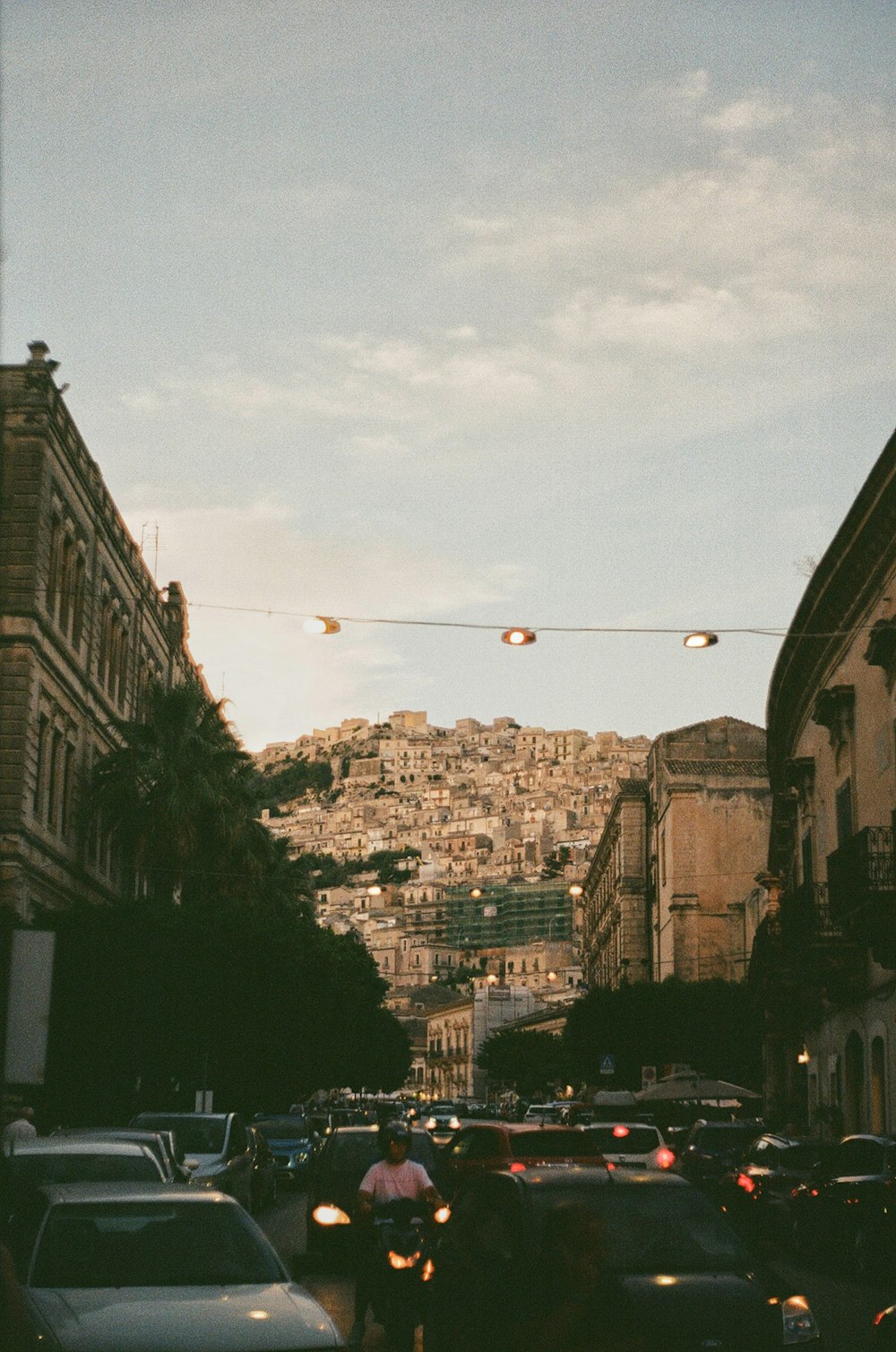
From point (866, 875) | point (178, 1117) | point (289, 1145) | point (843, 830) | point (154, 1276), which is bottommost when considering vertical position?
point (289, 1145)

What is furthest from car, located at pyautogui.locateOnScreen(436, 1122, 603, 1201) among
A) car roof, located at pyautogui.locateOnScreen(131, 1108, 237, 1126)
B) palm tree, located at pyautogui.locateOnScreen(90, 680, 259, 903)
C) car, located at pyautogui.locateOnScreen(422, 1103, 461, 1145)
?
palm tree, located at pyautogui.locateOnScreen(90, 680, 259, 903)

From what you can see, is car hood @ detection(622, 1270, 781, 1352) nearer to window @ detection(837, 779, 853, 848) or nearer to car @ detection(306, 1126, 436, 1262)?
car @ detection(306, 1126, 436, 1262)

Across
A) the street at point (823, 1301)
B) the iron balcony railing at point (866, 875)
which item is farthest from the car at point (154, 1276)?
the iron balcony railing at point (866, 875)

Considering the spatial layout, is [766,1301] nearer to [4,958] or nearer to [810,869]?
[4,958]

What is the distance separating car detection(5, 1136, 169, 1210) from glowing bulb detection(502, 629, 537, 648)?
12187 millimetres

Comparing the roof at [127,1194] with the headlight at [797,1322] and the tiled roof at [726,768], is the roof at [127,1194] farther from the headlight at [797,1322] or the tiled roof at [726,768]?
the tiled roof at [726,768]

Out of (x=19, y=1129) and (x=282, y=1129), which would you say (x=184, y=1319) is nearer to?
(x=19, y=1129)

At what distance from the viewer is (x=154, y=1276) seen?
9.01 metres

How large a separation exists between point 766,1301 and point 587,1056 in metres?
63.1

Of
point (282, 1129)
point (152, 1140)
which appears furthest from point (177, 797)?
point (152, 1140)

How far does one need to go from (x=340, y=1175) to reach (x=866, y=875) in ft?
40.8

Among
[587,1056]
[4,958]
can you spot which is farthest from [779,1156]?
[587,1056]

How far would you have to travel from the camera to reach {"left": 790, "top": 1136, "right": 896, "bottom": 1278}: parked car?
17.4 meters

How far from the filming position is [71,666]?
40.8 m
